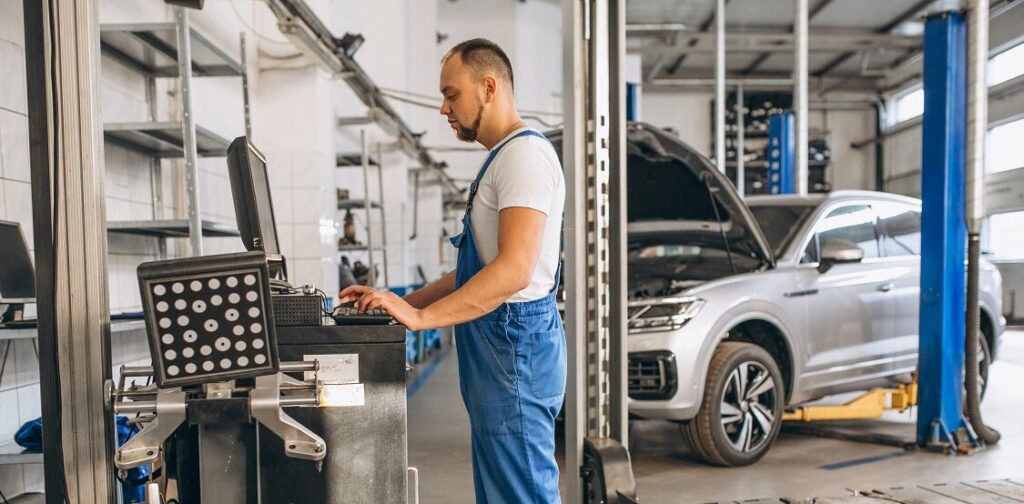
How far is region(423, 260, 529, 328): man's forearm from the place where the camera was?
1.55m

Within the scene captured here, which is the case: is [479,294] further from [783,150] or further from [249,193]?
[783,150]

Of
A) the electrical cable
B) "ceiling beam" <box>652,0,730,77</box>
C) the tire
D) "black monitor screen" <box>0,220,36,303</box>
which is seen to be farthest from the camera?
"ceiling beam" <box>652,0,730,77</box>

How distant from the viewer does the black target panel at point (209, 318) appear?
1156mm

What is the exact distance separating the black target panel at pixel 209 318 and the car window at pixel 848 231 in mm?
3464

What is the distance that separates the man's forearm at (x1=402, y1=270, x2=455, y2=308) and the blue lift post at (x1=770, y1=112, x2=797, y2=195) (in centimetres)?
649

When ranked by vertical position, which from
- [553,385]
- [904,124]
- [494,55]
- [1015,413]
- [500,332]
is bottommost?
[1015,413]

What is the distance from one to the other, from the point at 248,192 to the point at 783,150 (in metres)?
7.34

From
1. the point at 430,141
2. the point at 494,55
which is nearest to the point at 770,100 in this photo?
the point at 430,141

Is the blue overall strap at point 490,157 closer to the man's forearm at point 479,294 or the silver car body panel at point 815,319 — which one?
the man's forearm at point 479,294

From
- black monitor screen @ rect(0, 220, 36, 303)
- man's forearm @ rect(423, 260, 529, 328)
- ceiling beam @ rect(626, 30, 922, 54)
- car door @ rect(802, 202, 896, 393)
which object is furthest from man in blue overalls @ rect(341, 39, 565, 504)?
ceiling beam @ rect(626, 30, 922, 54)

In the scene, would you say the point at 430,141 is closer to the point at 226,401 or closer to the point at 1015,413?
the point at 1015,413

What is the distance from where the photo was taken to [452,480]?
3.46 meters

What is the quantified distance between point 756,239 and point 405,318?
2.79 meters

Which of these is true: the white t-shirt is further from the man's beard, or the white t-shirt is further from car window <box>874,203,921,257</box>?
car window <box>874,203,921,257</box>
